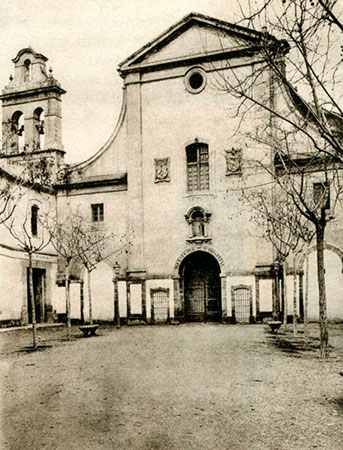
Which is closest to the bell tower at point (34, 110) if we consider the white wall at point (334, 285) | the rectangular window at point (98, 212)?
the rectangular window at point (98, 212)

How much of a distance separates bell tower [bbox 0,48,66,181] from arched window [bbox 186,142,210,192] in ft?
22.6

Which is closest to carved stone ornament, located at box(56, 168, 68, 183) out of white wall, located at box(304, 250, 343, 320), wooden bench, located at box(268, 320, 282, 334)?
white wall, located at box(304, 250, 343, 320)

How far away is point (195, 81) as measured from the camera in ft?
82.2

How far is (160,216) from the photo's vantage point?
24969 millimetres

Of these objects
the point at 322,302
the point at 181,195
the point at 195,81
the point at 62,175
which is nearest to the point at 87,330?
the point at 181,195

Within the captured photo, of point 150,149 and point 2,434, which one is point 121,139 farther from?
point 2,434

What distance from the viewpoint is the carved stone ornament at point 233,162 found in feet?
A: 78.9

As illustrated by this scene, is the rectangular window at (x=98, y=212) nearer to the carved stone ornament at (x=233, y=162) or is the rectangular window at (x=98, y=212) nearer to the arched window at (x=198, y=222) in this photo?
the arched window at (x=198, y=222)

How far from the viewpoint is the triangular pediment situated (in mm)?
24156

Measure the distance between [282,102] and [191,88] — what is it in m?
4.11

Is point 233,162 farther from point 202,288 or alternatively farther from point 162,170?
point 202,288

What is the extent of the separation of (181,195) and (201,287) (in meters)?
4.21

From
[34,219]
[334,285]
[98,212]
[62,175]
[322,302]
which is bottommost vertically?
[334,285]

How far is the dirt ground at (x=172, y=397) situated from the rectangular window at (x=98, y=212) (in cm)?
1114
